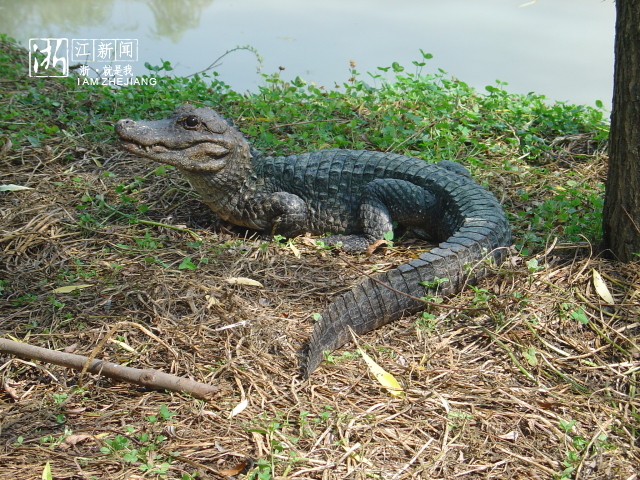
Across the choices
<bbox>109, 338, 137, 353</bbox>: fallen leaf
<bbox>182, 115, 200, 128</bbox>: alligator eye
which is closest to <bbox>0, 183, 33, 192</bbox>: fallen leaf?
<bbox>182, 115, 200, 128</bbox>: alligator eye

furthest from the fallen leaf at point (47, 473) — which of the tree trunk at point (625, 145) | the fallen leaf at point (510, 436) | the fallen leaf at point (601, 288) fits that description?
the tree trunk at point (625, 145)

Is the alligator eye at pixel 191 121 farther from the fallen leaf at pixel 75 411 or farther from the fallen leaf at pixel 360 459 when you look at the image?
the fallen leaf at pixel 360 459

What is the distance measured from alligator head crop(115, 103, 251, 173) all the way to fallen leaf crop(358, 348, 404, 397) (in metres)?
1.98

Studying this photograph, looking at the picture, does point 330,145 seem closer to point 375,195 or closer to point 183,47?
point 375,195

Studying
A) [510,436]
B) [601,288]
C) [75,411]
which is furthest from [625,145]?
[75,411]

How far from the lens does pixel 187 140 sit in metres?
3.87

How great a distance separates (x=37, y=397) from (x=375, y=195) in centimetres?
246

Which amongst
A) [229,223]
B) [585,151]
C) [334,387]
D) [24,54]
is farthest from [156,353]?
[24,54]

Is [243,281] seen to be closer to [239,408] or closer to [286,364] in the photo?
[286,364]

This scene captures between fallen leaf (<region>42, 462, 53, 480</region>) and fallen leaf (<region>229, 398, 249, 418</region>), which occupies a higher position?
fallen leaf (<region>229, 398, 249, 418</region>)

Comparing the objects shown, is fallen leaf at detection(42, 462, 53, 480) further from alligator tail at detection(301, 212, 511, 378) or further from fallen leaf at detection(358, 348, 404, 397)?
fallen leaf at detection(358, 348, 404, 397)

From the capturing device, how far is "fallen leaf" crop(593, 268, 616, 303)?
2941mm

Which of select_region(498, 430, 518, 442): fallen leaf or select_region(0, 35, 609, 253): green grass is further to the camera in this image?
select_region(0, 35, 609, 253): green grass

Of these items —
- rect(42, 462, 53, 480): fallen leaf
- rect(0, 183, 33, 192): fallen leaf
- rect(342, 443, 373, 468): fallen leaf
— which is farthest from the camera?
rect(0, 183, 33, 192): fallen leaf
